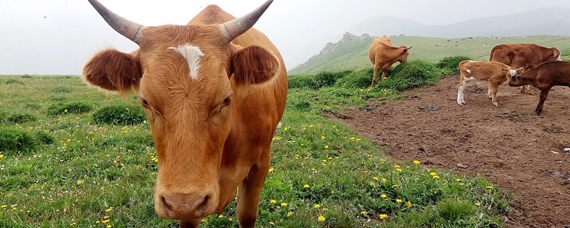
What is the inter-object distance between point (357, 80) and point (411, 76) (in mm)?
2336

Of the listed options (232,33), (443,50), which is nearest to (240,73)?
(232,33)

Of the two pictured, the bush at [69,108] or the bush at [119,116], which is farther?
the bush at [69,108]

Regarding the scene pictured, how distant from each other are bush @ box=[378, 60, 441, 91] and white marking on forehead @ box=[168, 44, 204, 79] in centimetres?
1302

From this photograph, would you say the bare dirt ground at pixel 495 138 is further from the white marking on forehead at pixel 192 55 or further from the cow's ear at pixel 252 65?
the white marking on forehead at pixel 192 55

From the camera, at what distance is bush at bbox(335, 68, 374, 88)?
1628 centimetres

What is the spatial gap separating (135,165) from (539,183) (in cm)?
609

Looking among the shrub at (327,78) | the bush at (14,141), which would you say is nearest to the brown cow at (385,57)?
the shrub at (327,78)

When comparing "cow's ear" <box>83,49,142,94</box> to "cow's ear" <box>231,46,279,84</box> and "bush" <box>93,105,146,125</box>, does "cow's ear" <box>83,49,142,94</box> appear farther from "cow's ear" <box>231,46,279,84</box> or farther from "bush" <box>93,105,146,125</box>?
"bush" <box>93,105,146,125</box>

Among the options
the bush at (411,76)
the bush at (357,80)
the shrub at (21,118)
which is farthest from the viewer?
the bush at (357,80)

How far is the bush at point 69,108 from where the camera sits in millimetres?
10836

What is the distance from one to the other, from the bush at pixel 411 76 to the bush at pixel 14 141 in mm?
11718

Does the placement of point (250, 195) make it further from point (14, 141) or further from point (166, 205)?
point (14, 141)

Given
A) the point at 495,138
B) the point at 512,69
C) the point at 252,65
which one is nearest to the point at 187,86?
the point at 252,65

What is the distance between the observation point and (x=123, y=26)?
99.4 inches
